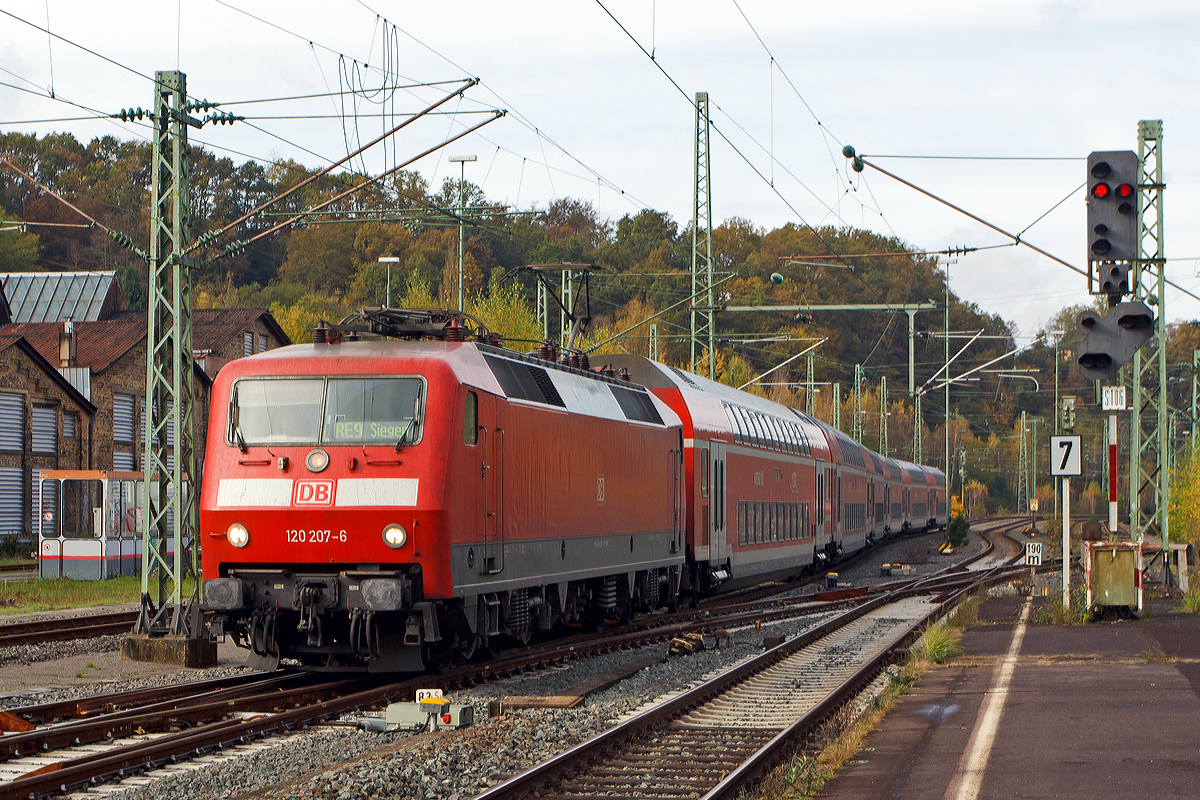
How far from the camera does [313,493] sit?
13078mm

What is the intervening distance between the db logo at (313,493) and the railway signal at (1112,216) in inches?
303

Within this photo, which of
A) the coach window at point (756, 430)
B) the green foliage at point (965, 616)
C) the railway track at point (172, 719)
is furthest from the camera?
the coach window at point (756, 430)

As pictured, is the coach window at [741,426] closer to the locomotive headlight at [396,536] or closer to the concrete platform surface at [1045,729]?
the concrete platform surface at [1045,729]

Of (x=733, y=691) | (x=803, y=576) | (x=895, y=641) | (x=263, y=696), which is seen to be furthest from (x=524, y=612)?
(x=803, y=576)

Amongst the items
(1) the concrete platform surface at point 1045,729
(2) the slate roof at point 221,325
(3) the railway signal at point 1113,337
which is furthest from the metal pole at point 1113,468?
(2) the slate roof at point 221,325

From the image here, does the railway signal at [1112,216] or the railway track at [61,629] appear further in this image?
the railway track at [61,629]

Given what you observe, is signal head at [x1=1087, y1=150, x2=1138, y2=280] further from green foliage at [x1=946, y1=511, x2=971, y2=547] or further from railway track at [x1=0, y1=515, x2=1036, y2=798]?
green foliage at [x1=946, y1=511, x2=971, y2=547]

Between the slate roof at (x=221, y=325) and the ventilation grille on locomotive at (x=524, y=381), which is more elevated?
the slate roof at (x=221, y=325)

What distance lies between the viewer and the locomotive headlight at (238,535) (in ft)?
43.3

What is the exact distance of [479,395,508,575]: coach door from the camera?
13898 mm

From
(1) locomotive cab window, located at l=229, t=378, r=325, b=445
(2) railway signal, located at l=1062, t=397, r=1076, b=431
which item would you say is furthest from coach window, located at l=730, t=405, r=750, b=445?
(2) railway signal, located at l=1062, t=397, r=1076, b=431

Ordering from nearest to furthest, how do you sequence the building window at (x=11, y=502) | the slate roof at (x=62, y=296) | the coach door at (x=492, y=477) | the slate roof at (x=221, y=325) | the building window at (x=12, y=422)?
the coach door at (x=492, y=477), the building window at (x=12, y=422), the building window at (x=11, y=502), the slate roof at (x=221, y=325), the slate roof at (x=62, y=296)

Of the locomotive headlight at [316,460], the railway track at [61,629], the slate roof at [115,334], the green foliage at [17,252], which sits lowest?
the railway track at [61,629]

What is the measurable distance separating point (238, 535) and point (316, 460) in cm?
105
